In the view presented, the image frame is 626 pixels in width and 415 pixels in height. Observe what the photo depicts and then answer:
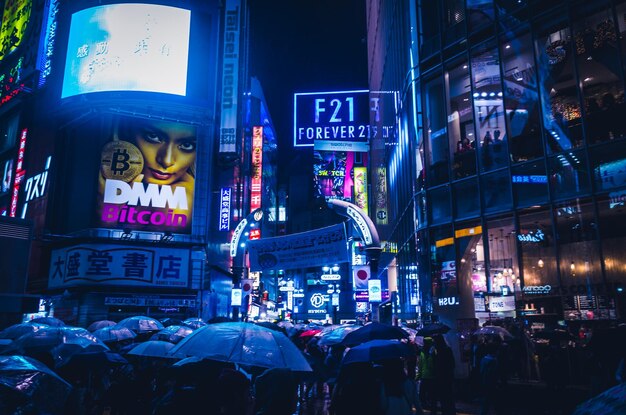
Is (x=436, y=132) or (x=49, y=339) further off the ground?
(x=436, y=132)

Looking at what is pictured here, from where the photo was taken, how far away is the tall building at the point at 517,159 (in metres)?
16.2

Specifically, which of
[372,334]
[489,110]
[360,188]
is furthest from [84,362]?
[360,188]

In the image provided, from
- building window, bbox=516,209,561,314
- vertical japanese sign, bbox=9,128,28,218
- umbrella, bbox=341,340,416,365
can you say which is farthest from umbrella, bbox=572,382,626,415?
vertical japanese sign, bbox=9,128,28,218

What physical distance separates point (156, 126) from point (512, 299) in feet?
77.2

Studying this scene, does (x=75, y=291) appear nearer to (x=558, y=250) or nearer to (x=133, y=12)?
(x=133, y=12)

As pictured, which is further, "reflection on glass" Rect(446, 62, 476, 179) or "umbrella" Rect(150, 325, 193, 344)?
"reflection on glass" Rect(446, 62, 476, 179)

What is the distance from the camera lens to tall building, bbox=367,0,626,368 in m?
16.2

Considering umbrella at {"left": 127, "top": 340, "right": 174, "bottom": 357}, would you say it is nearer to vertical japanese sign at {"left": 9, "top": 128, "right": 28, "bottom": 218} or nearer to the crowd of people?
the crowd of people

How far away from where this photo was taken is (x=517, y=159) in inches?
745

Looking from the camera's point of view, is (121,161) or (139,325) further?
(121,161)

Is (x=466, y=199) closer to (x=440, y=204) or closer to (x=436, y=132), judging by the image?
(x=440, y=204)

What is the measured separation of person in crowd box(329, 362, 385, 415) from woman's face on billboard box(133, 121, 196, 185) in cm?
2758

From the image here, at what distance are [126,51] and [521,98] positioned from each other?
23761 millimetres

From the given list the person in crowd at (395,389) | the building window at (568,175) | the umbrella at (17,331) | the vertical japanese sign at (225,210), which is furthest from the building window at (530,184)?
the vertical japanese sign at (225,210)
